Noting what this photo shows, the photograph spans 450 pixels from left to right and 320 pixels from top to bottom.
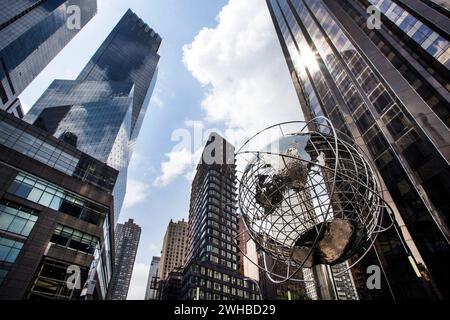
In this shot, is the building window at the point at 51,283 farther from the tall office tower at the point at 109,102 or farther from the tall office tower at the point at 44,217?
the tall office tower at the point at 109,102

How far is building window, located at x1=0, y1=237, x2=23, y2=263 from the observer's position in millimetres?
18469

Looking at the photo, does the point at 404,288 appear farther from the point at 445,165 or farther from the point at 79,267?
the point at 79,267

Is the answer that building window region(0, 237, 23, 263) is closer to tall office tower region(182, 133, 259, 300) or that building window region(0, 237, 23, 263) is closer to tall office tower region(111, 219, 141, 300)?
tall office tower region(182, 133, 259, 300)

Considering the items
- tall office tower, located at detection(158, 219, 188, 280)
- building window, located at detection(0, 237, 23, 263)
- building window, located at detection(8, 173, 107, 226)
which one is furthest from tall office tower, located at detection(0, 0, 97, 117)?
tall office tower, located at detection(158, 219, 188, 280)

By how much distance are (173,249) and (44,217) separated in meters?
94.3

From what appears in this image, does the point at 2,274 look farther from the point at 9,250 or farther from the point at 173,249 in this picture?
the point at 173,249

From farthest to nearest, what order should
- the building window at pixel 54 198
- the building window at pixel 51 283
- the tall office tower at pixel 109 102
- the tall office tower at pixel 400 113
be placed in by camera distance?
1. the tall office tower at pixel 109 102
2. the building window at pixel 54 198
3. the building window at pixel 51 283
4. the tall office tower at pixel 400 113

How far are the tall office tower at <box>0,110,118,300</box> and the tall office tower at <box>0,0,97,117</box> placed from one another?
1862 inches

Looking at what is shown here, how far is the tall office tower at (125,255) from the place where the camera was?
14888cm

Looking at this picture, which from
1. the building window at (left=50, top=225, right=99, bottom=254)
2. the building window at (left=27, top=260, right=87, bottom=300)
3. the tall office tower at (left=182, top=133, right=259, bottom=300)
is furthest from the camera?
the tall office tower at (left=182, top=133, right=259, bottom=300)

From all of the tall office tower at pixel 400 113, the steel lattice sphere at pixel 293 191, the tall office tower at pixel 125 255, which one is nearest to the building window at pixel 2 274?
the steel lattice sphere at pixel 293 191
